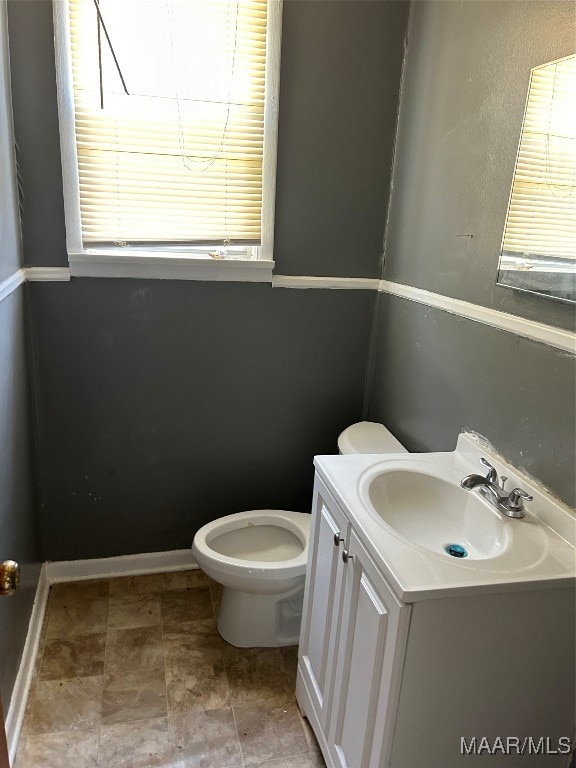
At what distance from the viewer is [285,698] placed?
6.05 ft

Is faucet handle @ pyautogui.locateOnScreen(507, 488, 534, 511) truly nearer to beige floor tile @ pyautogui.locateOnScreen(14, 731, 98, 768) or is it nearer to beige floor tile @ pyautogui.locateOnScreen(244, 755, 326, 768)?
beige floor tile @ pyautogui.locateOnScreen(244, 755, 326, 768)

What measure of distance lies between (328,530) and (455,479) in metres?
0.38

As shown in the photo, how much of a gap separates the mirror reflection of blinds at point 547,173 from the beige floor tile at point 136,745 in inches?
67.0

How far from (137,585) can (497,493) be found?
62.8 inches

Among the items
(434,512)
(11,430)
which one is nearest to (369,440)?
(434,512)

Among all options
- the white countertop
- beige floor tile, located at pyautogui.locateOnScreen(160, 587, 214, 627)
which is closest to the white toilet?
beige floor tile, located at pyautogui.locateOnScreen(160, 587, 214, 627)

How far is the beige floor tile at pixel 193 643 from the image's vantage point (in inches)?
77.9

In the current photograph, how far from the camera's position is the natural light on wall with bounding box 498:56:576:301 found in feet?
4.10

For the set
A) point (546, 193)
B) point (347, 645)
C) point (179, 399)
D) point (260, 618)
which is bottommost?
point (260, 618)


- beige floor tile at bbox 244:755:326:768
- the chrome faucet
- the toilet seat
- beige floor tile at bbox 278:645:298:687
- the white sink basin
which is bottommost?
beige floor tile at bbox 278:645:298:687

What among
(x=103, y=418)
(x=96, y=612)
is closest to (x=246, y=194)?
(x=103, y=418)

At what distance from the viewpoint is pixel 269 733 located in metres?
1.72

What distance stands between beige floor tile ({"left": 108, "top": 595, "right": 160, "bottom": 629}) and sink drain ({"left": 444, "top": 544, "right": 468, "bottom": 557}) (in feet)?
4.07
